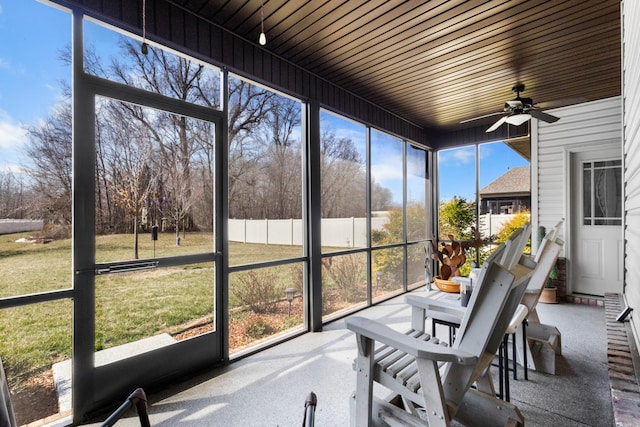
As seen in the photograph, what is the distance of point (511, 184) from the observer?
18.7 feet

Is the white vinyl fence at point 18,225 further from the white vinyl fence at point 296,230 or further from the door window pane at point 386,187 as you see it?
the door window pane at point 386,187

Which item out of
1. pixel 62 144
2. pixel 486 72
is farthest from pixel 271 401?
pixel 486 72

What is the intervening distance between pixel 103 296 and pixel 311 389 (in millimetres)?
1710

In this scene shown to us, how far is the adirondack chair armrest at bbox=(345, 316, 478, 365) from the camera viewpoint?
1.37m

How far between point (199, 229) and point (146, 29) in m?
1.64

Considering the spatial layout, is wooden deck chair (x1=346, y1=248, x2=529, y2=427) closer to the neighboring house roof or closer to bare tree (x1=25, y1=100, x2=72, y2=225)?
bare tree (x1=25, y1=100, x2=72, y2=225)

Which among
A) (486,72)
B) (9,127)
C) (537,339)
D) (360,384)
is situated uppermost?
(486,72)

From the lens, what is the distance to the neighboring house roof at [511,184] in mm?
5559

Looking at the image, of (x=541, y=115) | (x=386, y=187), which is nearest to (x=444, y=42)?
(x=541, y=115)

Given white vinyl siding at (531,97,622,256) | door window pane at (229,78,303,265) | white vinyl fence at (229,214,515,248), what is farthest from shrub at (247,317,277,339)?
white vinyl siding at (531,97,622,256)

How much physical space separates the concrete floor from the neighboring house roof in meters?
2.95

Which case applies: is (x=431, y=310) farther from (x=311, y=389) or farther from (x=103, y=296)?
(x=103, y=296)

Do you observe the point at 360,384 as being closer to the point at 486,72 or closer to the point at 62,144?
the point at 62,144

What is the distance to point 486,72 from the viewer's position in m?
3.80
